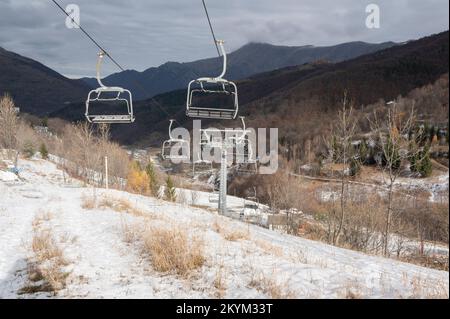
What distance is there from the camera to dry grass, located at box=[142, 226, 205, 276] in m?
7.46

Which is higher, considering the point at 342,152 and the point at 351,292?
the point at 342,152

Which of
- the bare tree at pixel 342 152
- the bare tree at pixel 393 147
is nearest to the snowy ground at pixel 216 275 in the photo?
the bare tree at pixel 393 147

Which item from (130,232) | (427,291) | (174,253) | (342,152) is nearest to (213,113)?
(130,232)

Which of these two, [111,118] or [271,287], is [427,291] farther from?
[111,118]

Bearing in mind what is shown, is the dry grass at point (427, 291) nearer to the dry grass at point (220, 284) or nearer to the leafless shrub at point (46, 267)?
the dry grass at point (220, 284)

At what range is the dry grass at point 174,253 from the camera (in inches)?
294

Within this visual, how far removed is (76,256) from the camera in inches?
355

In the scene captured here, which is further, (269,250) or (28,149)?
(28,149)

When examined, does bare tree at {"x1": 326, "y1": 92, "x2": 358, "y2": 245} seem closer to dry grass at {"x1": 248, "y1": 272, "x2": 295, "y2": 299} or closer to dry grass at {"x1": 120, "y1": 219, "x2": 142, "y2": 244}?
dry grass at {"x1": 120, "y1": 219, "x2": 142, "y2": 244}

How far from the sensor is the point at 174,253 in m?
7.88

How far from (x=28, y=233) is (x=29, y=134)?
7194 cm

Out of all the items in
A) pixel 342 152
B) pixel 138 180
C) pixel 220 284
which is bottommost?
pixel 138 180

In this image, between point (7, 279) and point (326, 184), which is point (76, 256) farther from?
point (326, 184)
